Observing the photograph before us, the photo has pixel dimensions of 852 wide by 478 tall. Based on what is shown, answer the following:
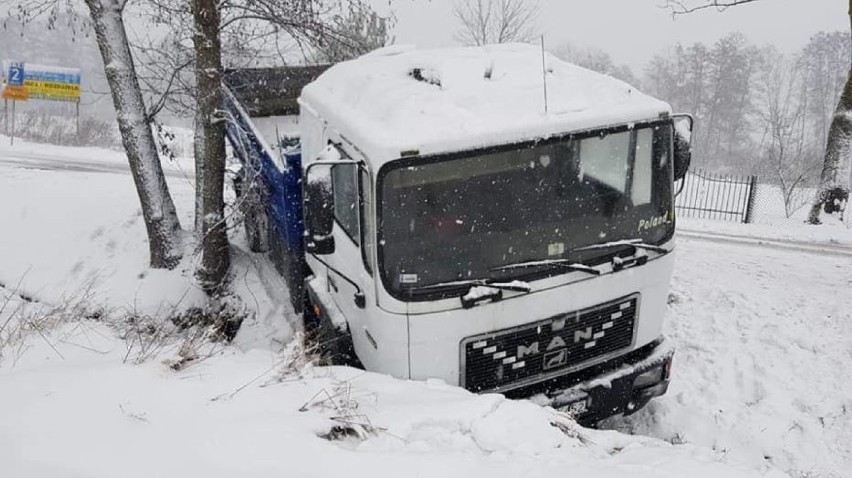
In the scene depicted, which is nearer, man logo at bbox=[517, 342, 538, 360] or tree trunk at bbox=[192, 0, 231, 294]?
man logo at bbox=[517, 342, 538, 360]

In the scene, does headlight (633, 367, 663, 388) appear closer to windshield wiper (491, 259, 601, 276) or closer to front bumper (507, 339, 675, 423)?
front bumper (507, 339, 675, 423)

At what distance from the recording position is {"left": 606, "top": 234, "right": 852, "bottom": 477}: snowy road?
17.0 feet

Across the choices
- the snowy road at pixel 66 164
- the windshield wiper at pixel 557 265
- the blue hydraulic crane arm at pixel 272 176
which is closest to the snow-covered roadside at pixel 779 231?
the blue hydraulic crane arm at pixel 272 176

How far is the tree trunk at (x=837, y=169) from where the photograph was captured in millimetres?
13211

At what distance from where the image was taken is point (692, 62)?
199ft

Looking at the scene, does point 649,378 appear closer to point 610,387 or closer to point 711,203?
point 610,387

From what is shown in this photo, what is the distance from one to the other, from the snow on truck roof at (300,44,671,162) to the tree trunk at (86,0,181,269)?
3.94 m

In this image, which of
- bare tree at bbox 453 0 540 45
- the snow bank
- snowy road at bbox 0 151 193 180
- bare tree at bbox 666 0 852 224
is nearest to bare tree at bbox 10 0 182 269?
the snow bank

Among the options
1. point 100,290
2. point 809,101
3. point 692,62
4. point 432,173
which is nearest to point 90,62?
point 692,62

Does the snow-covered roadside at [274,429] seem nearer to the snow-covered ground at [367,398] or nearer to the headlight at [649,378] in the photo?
the snow-covered ground at [367,398]

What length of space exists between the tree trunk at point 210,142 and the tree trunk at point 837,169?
11842 mm

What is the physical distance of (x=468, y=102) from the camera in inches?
170

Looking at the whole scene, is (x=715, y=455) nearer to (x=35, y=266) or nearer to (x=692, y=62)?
(x=35, y=266)

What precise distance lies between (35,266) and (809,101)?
227 ft
